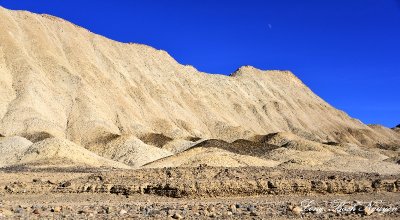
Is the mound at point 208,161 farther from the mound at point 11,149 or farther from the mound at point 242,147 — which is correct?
the mound at point 242,147

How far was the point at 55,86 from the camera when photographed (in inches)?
2493

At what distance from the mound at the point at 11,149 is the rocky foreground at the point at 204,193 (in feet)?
51.4

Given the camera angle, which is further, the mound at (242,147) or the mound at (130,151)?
the mound at (242,147)

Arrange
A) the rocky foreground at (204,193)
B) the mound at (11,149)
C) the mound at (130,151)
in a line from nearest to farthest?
the rocky foreground at (204,193) < the mound at (11,149) < the mound at (130,151)

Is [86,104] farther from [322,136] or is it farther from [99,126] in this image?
[322,136]

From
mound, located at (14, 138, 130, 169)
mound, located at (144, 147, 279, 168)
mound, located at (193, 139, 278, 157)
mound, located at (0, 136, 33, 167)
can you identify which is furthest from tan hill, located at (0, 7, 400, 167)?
mound, located at (0, 136, 33, 167)

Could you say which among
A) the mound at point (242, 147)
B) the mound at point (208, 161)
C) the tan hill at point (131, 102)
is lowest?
the mound at point (208, 161)

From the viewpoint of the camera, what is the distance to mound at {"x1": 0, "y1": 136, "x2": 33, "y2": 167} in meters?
35.6

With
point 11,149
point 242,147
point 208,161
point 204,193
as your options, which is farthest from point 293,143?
point 204,193

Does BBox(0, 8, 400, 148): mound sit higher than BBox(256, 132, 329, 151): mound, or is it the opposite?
BBox(0, 8, 400, 148): mound

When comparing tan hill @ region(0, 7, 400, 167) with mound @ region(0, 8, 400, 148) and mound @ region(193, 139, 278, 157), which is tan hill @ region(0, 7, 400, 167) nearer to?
mound @ region(0, 8, 400, 148)

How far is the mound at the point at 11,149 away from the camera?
35641mm

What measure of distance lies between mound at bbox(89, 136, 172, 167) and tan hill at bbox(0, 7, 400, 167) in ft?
0.38

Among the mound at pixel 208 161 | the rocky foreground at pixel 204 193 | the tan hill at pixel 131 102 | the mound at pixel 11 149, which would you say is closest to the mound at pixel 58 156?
the mound at pixel 11 149
